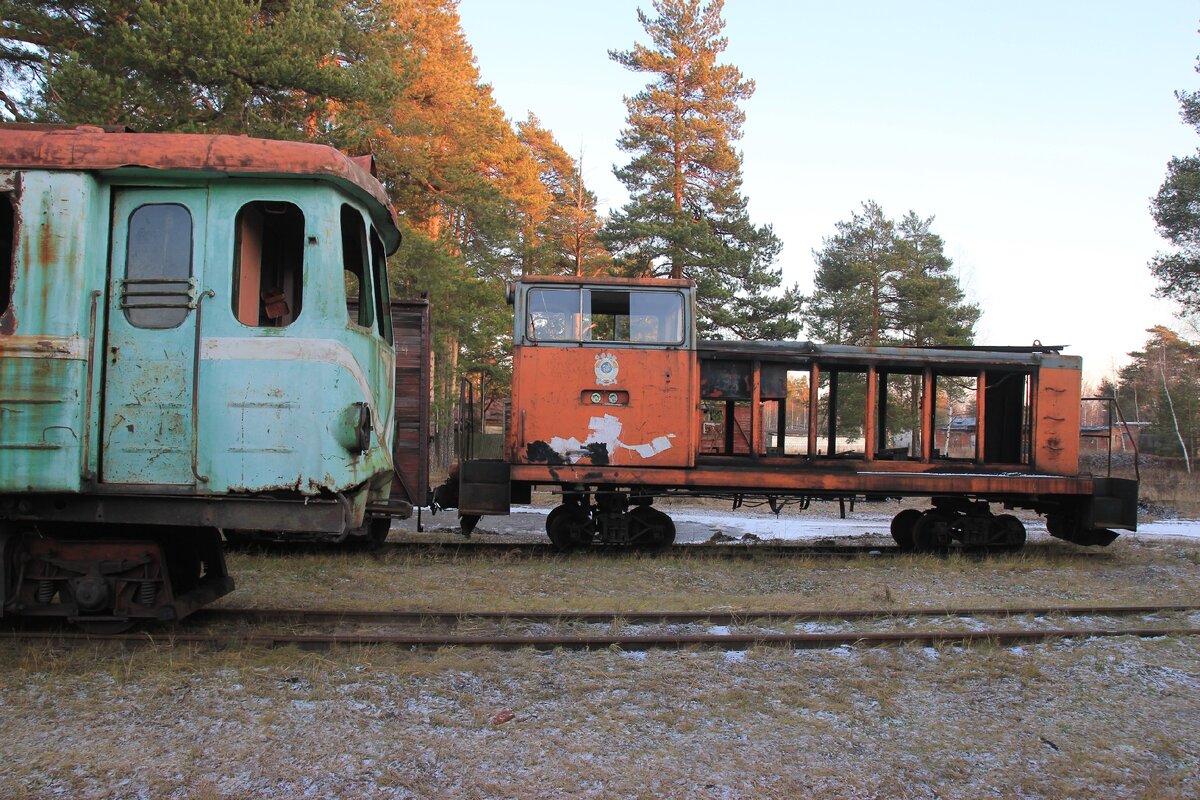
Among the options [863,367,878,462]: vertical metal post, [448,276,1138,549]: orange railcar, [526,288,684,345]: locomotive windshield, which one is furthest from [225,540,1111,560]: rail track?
[526,288,684,345]: locomotive windshield

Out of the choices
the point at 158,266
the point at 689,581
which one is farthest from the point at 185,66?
the point at 689,581

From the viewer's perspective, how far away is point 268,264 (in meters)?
5.46

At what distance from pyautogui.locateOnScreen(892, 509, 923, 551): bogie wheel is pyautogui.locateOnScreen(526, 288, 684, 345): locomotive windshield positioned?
4151mm

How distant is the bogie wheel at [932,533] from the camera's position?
33.7 ft

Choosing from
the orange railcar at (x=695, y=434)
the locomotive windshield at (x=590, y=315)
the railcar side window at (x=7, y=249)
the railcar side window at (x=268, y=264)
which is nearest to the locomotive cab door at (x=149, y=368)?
the railcar side window at (x=268, y=264)

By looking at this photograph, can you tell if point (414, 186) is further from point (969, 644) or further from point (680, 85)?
point (969, 644)

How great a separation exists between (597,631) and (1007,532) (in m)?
7.10

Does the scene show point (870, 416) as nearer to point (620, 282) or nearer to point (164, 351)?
point (620, 282)

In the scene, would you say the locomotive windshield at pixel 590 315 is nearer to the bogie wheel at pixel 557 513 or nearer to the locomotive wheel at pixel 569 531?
the bogie wheel at pixel 557 513

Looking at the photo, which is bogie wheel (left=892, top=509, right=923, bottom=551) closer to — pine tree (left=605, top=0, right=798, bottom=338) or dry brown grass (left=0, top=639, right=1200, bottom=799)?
dry brown grass (left=0, top=639, right=1200, bottom=799)

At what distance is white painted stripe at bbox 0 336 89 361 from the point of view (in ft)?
13.8

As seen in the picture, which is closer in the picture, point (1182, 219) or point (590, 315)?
point (590, 315)

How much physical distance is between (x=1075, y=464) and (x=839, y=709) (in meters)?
7.77

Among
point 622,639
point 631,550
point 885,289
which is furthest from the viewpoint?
point 885,289
